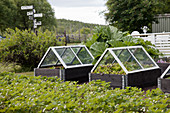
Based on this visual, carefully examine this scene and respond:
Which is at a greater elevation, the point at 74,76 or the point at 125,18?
the point at 125,18

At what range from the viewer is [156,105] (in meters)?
3.33

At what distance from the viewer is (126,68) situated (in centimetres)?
633

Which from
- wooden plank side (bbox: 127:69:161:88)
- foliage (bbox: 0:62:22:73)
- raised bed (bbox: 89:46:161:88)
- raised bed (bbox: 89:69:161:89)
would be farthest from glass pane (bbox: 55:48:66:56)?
foliage (bbox: 0:62:22:73)

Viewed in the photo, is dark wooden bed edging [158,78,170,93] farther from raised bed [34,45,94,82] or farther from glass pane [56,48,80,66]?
glass pane [56,48,80,66]

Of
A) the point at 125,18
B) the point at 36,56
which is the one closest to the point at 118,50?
the point at 36,56

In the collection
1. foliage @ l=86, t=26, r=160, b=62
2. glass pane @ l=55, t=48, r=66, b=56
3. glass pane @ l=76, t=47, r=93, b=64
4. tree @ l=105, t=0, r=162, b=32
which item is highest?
tree @ l=105, t=0, r=162, b=32

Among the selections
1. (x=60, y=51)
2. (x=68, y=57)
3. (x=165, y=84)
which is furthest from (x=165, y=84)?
(x=60, y=51)

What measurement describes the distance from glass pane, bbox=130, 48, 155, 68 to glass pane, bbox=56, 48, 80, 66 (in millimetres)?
1947

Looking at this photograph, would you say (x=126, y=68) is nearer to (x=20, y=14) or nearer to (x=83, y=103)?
(x=83, y=103)

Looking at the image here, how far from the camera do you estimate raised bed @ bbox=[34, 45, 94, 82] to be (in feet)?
24.1

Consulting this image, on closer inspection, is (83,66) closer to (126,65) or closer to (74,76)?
(74,76)

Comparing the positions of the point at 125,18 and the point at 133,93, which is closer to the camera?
the point at 133,93

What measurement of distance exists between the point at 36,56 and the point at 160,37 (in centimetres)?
625

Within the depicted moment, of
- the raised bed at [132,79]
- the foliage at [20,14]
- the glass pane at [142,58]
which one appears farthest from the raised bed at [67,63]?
the foliage at [20,14]
